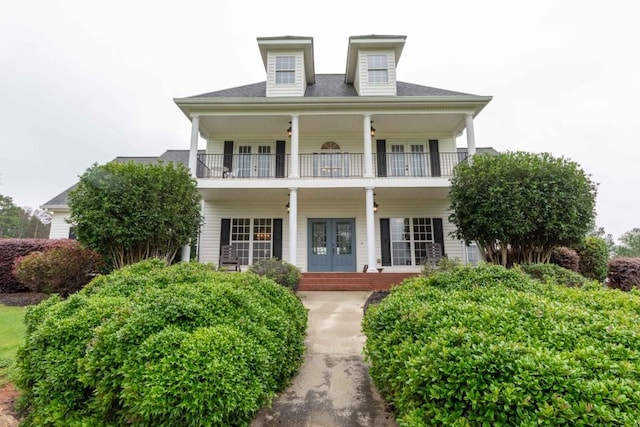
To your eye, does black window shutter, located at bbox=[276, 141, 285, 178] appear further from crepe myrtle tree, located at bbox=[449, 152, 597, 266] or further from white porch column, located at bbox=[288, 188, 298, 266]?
crepe myrtle tree, located at bbox=[449, 152, 597, 266]

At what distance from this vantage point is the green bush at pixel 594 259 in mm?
9062

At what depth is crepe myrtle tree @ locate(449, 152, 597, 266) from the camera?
293 inches

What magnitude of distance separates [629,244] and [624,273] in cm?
2989

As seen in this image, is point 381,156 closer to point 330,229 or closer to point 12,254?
point 330,229

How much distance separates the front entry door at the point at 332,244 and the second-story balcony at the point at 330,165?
1.98 meters

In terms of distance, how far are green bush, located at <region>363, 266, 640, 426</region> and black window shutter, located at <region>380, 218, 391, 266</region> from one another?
8227 mm

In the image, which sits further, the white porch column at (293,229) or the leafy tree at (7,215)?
the leafy tree at (7,215)

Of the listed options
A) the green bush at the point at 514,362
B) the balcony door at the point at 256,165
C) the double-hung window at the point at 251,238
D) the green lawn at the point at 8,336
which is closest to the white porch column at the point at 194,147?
the balcony door at the point at 256,165

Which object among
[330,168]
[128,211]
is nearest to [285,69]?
[330,168]

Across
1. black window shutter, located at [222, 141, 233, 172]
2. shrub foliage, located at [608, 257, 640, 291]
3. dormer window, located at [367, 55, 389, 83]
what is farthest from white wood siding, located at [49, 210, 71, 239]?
shrub foliage, located at [608, 257, 640, 291]

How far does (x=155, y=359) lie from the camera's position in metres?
1.97

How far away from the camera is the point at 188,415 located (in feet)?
5.62

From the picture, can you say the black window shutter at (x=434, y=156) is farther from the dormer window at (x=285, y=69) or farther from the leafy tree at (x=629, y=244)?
the leafy tree at (x=629, y=244)

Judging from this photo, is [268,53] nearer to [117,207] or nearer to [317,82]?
[317,82]
